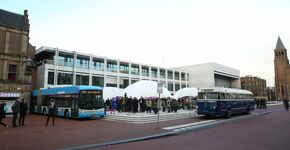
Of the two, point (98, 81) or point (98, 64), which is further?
point (98, 64)

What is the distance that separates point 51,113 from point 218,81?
7560 centimetres

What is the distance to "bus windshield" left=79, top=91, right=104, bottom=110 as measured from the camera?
69.8 ft

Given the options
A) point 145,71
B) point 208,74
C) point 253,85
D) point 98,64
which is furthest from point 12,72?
point 253,85

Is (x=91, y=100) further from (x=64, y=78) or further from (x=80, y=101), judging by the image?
(x=64, y=78)

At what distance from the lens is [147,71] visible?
6475 cm

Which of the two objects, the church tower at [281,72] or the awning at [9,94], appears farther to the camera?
the church tower at [281,72]

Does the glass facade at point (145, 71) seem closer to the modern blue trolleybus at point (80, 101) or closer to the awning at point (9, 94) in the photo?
the awning at point (9, 94)

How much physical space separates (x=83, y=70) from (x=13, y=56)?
1814 cm

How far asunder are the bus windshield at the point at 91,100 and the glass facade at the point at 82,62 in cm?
2739

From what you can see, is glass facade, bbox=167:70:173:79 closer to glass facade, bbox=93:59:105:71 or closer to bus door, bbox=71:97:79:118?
glass facade, bbox=93:59:105:71

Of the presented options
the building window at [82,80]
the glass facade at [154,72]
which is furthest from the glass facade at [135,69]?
the building window at [82,80]

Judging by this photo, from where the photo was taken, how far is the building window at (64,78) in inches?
1737

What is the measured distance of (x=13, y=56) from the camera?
3103cm

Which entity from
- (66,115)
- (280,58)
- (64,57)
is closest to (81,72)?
(64,57)
